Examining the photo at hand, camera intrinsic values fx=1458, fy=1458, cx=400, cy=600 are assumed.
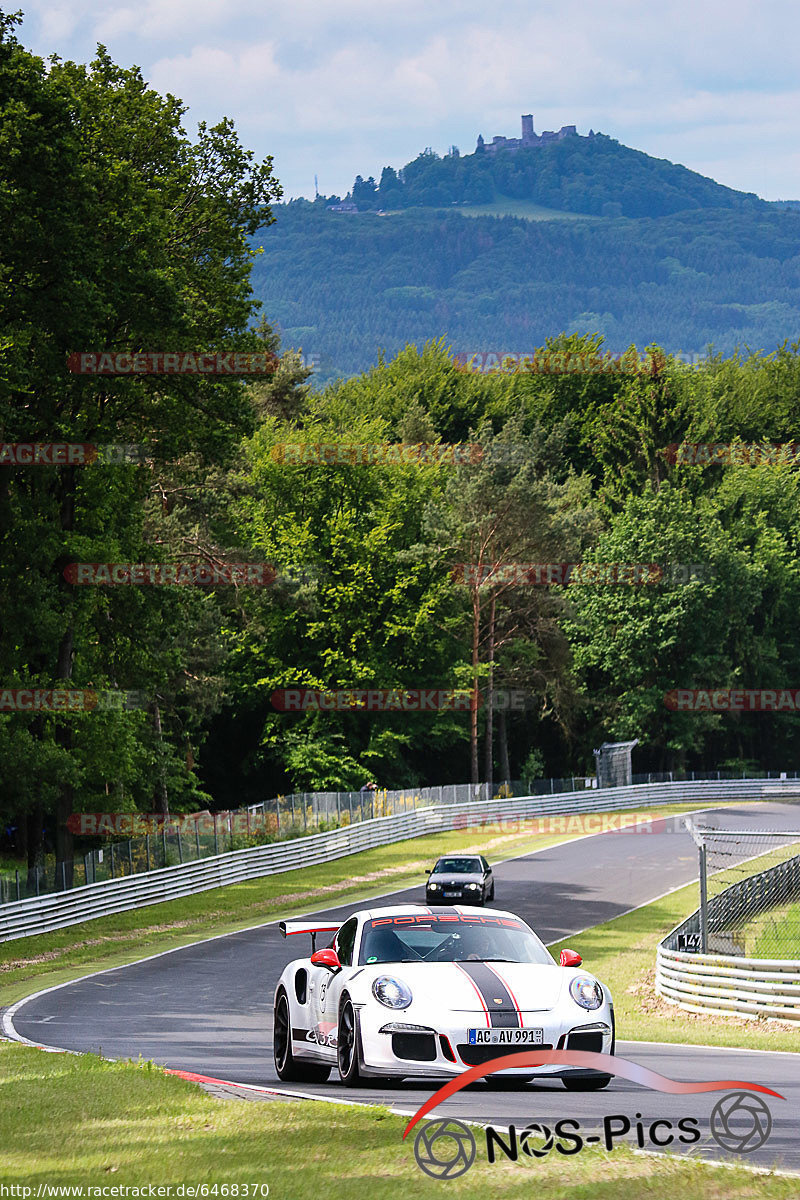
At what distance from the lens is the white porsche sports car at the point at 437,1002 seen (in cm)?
1009

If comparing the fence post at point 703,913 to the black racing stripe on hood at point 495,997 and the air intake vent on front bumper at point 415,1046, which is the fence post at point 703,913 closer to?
the black racing stripe on hood at point 495,997

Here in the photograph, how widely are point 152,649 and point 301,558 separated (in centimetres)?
3311

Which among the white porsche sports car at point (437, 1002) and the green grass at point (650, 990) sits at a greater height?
the white porsche sports car at point (437, 1002)

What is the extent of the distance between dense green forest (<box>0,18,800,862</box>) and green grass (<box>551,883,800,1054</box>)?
13229mm

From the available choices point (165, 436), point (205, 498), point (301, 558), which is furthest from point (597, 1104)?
point (301, 558)

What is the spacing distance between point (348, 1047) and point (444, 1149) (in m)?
3.22

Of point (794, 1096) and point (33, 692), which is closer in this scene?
point (794, 1096)

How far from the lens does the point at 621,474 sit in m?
92.9

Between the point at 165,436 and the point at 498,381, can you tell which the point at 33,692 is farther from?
the point at 498,381

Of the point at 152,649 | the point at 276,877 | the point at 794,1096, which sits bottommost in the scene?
the point at 276,877

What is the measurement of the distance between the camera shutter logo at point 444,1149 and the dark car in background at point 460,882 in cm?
2684

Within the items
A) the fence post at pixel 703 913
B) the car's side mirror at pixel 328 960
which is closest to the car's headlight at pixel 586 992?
the car's side mirror at pixel 328 960

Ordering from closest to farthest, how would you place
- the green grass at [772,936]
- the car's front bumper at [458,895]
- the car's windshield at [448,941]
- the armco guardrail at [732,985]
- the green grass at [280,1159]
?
the green grass at [280,1159], the car's windshield at [448,941], the armco guardrail at [732,985], the green grass at [772,936], the car's front bumper at [458,895]

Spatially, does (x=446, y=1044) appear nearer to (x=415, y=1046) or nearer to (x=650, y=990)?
(x=415, y=1046)
